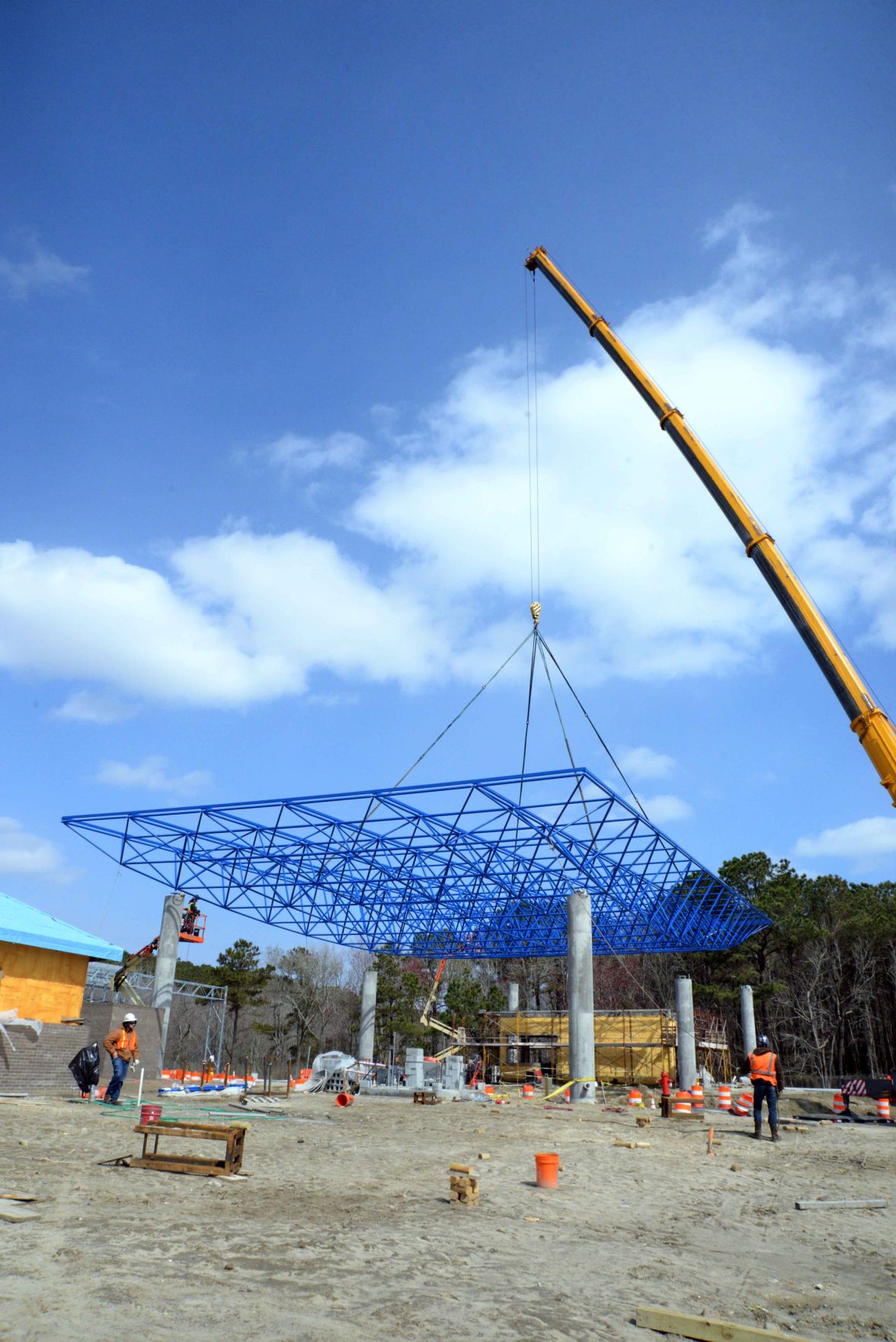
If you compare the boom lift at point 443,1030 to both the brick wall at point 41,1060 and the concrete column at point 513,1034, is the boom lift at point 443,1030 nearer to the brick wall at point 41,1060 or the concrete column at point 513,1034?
the concrete column at point 513,1034

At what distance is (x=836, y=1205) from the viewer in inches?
387

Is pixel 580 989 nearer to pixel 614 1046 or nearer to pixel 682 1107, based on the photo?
pixel 682 1107

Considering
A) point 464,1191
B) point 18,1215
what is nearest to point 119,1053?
point 464,1191

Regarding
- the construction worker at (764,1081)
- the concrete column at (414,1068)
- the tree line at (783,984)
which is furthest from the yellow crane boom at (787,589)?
the tree line at (783,984)

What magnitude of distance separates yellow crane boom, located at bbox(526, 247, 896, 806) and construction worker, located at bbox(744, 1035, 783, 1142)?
5059 millimetres

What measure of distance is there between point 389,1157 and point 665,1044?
28.7 metres

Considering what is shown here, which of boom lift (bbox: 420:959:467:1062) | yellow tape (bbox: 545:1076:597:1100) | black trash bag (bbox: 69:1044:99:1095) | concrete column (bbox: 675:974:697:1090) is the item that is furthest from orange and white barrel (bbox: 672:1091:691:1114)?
boom lift (bbox: 420:959:467:1062)

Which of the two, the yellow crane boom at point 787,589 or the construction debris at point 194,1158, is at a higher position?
the yellow crane boom at point 787,589

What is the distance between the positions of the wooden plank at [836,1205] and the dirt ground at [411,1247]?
247 mm

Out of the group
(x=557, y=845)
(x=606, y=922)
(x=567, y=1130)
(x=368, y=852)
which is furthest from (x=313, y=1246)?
(x=606, y=922)

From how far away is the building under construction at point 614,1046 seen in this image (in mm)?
38094

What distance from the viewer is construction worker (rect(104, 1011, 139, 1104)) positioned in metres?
15.4

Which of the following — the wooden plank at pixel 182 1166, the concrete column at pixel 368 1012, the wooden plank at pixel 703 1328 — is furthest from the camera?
the concrete column at pixel 368 1012

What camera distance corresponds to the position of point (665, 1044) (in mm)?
37594
